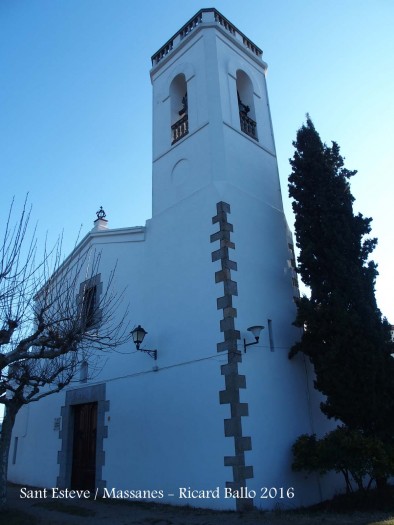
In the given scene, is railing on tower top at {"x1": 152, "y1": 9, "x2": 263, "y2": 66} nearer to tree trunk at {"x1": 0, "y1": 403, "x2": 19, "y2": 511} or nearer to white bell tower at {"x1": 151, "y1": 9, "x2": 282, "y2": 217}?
white bell tower at {"x1": 151, "y1": 9, "x2": 282, "y2": 217}

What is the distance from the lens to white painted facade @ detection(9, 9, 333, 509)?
27.1 feet

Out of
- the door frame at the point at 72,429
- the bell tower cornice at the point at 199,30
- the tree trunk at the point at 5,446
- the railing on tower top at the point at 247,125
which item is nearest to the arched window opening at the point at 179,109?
the bell tower cornice at the point at 199,30

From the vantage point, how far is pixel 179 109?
1301cm

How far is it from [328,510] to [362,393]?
2.11 metres

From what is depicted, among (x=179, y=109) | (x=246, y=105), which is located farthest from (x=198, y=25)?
(x=246, y=105)

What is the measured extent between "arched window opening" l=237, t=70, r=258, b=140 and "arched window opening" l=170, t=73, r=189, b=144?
1.54 metres

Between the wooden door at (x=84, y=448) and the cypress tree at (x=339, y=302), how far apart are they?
5.48 metres

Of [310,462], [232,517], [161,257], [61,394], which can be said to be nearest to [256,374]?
[310,462]

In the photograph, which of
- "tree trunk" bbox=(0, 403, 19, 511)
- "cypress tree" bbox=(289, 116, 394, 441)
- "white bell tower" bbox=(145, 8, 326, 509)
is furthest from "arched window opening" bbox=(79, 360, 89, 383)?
"cypress tree" bbox=(289, 116, 394, 441)

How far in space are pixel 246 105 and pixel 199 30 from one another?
2.44 meters

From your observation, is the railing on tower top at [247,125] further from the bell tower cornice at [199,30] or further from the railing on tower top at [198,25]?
the railing on tower top at [198,25]

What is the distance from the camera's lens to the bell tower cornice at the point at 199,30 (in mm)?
12375

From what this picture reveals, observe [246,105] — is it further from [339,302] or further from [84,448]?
[84,448]

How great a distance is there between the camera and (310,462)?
787 centimetres
